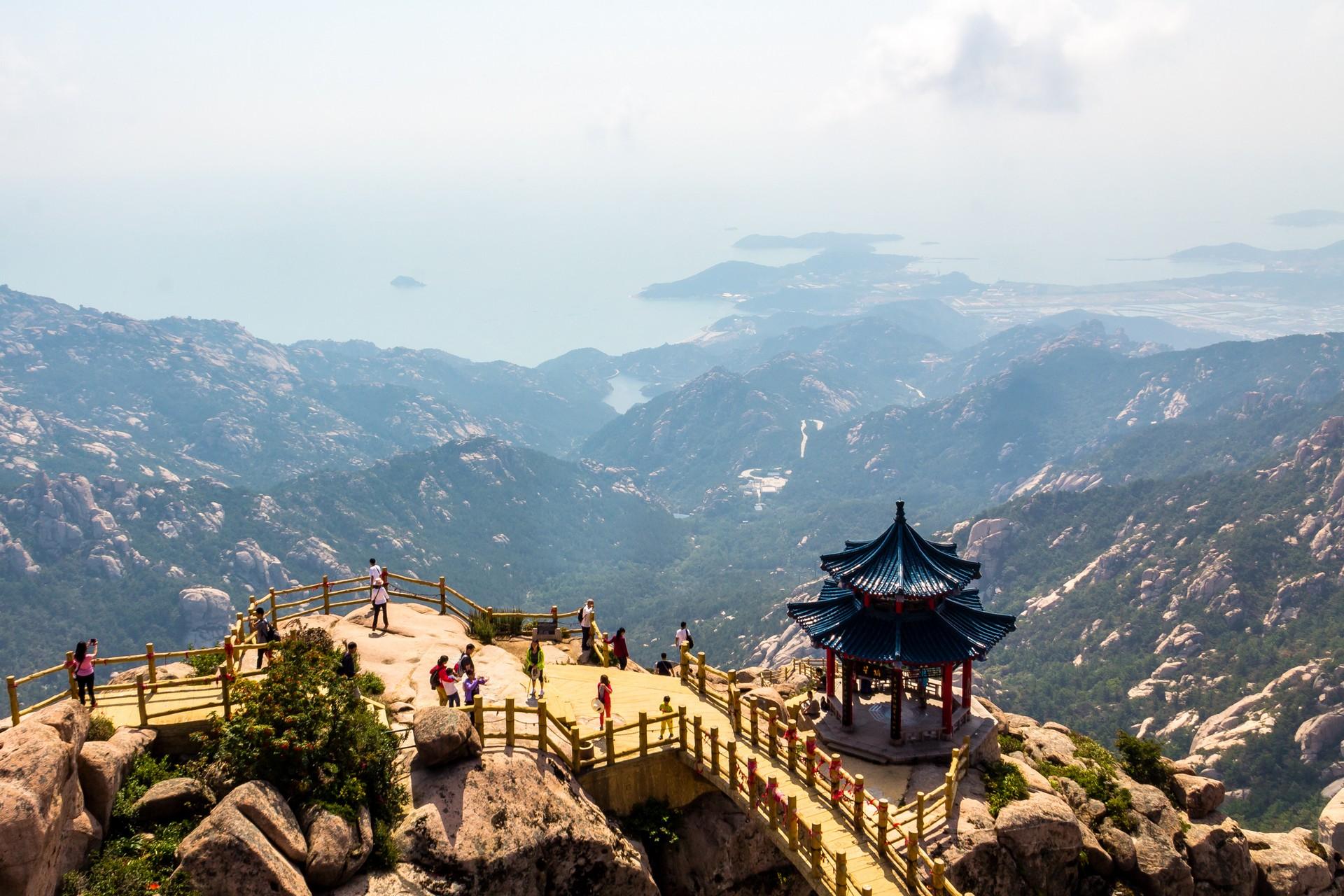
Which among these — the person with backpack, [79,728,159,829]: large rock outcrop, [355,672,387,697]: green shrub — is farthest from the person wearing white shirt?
[79,728,159,829]: large rock outcrop

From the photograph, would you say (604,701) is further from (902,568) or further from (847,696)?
(902,568)

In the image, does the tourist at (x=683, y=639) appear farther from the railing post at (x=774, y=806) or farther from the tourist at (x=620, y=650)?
the railing post at (x=774, y=806)

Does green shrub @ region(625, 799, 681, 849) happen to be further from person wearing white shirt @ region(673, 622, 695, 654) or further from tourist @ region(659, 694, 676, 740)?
person wearing white shirt @ region(673, 622, 695, 654)

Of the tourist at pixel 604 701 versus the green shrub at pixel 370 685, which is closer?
the tourist at pixel 604 701

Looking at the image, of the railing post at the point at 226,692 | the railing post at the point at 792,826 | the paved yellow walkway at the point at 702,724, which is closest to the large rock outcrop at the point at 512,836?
the paved yellow walkway at the point at 702,724

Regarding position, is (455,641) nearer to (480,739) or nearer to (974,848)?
(480,739)
